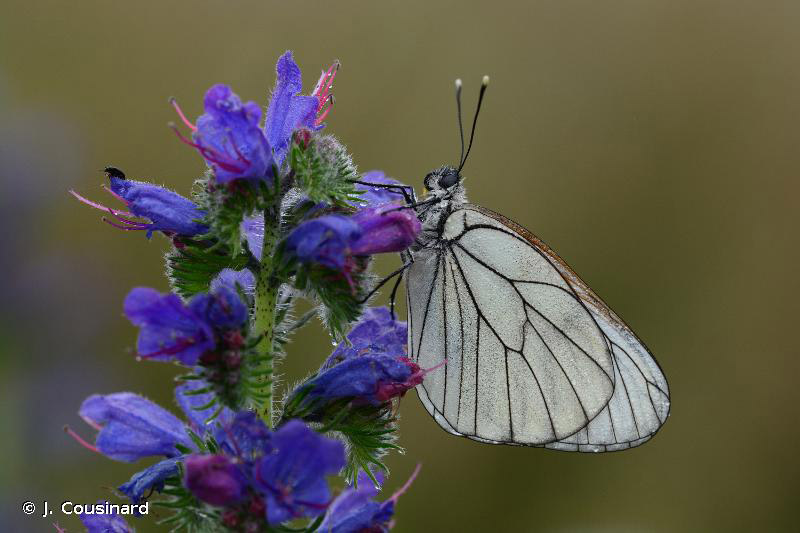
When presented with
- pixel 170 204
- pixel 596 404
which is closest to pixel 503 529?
pixel 596 404

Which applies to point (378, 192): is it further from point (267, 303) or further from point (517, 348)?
point (517, 348)

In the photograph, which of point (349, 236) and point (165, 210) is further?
point (165, 210)

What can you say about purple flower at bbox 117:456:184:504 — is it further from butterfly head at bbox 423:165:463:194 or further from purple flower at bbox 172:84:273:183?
butterfly head at bbox 423:165:463:194

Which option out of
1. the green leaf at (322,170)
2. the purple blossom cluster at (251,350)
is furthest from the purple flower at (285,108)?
the green leaf at (322,170)

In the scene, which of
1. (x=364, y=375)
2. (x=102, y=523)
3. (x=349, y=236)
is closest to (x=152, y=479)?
(x=102, y=523)

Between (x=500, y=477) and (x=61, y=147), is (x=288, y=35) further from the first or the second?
(x=500, y=477)

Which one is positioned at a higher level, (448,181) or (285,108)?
(448,181)
